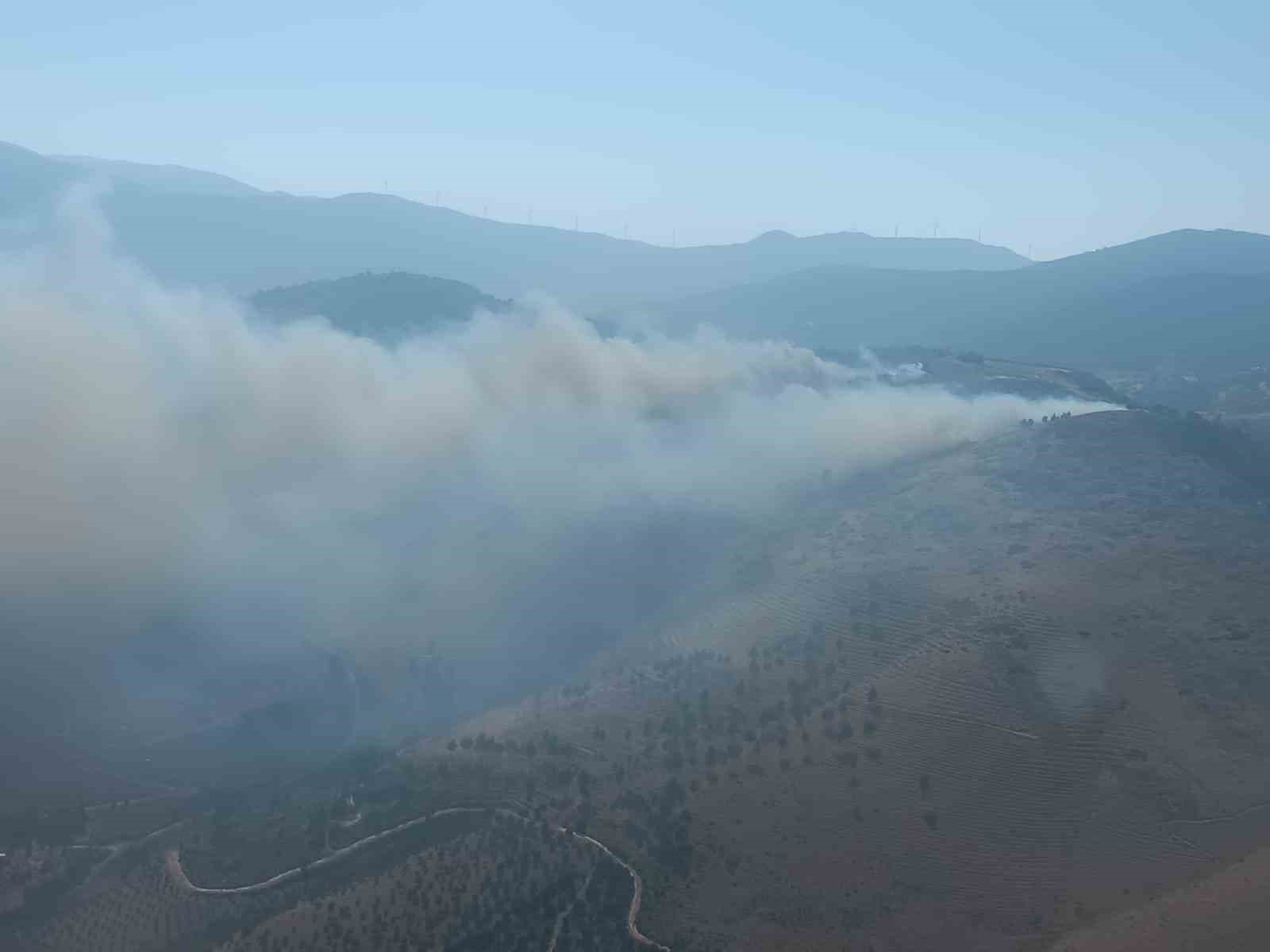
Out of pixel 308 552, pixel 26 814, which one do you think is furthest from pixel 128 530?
pixel 26 814

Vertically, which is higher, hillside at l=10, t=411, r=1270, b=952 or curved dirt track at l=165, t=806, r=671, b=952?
hillside at l=10, t=411, r=1270, b=952

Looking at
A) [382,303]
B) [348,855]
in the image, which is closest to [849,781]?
[348,855]

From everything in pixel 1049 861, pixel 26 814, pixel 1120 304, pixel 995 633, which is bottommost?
pixel 26 814

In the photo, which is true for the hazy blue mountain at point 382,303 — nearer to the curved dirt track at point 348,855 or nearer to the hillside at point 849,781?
the hillside at point 849,781

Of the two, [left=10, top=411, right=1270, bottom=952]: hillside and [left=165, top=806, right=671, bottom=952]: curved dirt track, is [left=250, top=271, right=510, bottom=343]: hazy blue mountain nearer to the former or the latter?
[left=10, top=411, right=1270, bottom=952]: hillside

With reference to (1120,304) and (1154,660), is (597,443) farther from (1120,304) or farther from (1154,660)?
(1120,304)

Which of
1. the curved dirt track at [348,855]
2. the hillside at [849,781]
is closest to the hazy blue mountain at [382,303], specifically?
the hillside at [849,781]

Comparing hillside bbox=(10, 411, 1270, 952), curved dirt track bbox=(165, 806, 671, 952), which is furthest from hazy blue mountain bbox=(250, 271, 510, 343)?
curved dirt track bbox=(165, 806, 671, 952)
